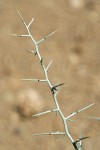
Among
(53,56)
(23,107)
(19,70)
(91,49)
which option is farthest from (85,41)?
(23,107)

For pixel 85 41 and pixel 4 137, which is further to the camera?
pixel 85 41

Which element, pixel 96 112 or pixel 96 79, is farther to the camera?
pixel 96 79

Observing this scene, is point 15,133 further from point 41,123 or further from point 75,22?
point 75,22

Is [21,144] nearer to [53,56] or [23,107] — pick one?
[23,107]

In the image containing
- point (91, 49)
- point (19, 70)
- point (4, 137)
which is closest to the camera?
point (4, 137)

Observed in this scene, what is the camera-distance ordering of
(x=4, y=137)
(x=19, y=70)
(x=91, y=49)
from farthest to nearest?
(x=91, y=49) < (x=19, y=70) < (x=4, y=137)

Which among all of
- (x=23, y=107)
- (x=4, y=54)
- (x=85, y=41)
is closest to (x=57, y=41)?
(x=85, y=41)
